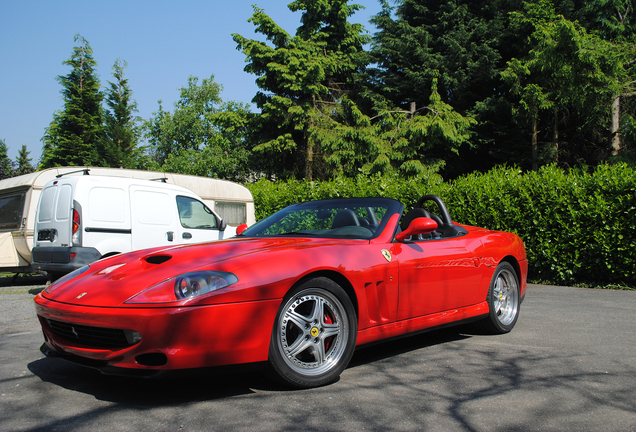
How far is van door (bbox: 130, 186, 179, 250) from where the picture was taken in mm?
8148

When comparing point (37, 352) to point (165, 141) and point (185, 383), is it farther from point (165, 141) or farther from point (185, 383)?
point (165, 141)

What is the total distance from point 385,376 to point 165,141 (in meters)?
55.3

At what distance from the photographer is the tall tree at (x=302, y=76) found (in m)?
24.0

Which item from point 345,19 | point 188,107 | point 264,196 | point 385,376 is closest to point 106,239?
point 385,376

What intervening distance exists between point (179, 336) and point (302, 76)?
877 inches

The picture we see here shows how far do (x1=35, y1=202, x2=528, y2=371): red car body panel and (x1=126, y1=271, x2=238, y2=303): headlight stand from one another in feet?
0.12

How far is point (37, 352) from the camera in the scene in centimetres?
408

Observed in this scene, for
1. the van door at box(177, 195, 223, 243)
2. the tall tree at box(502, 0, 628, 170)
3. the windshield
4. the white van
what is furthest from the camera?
the tall tree at box(502, 0, 628, 170)

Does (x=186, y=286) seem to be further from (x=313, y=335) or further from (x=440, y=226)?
(x=440, y=226)

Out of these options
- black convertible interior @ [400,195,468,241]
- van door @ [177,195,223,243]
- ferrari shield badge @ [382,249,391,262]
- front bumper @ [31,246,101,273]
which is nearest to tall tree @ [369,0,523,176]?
van door @ [177,195,223,243]

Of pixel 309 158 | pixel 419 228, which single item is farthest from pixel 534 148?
pixel 419 228

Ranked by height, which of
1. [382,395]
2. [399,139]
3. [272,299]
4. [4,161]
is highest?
[4,161]

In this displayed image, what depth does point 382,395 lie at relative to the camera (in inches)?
116

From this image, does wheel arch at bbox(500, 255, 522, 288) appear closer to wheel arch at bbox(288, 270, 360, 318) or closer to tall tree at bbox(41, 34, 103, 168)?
wheel arch at bbox(288, 270, 360, 318)
